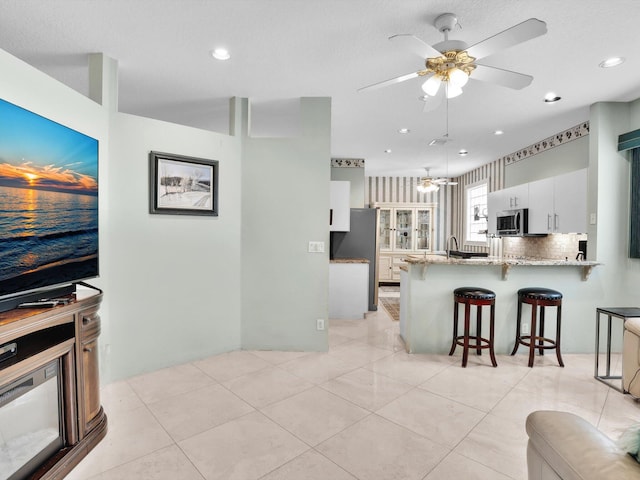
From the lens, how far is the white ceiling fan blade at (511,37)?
5.69 feet

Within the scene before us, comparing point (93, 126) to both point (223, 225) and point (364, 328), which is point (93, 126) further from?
point (364, 328)

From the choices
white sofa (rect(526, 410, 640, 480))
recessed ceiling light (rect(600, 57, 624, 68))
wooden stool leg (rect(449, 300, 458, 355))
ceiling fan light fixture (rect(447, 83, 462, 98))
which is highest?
recessed ceiling light (rect(600, 57, 624, 68))

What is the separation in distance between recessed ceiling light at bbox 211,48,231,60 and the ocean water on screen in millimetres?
1454

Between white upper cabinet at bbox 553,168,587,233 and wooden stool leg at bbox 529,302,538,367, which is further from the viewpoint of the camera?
white upper cabinet at bbox 553,168,587,233

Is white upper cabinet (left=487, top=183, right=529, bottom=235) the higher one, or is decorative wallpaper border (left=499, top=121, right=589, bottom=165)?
decorative wallpaper border (left=499, top=121, right=589, bottom=165)

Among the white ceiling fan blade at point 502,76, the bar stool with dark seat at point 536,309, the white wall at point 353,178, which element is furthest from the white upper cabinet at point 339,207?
the white ceiling fan blade at point 502,76

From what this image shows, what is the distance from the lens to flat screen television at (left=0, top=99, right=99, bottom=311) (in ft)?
5.62

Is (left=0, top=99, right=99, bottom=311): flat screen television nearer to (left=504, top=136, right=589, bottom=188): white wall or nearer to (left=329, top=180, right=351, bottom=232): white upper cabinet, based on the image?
(left=329, top=180, right=351, bottom=232): white upper cabinet

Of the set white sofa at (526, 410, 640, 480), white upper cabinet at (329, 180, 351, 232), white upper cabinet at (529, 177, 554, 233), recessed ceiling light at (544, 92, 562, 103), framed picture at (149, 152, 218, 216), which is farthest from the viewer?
white upper cabinet at (329, 180, 351, 232)

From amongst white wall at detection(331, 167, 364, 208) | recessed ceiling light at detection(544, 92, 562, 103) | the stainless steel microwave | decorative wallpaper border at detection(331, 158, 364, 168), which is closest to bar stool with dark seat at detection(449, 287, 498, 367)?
the stainless steel microwave

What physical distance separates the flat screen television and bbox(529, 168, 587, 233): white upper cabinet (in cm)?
477

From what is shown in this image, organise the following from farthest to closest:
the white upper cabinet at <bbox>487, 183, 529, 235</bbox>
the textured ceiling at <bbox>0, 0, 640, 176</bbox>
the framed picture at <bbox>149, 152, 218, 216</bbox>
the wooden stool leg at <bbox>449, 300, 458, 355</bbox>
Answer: the white upper cabinet at <bbox>487, 183, 529, 235</bbox>
the wooden stool leg at <bbox>449, 300, 458, 355</bbox>
the framed picture at <bbox>149, 152, 218, 216</bbox>
the textured ceiling at <bbox>0, 0, 640, 176</bbox>

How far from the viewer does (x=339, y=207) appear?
537 cm

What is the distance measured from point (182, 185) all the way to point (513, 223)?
4.55 m
